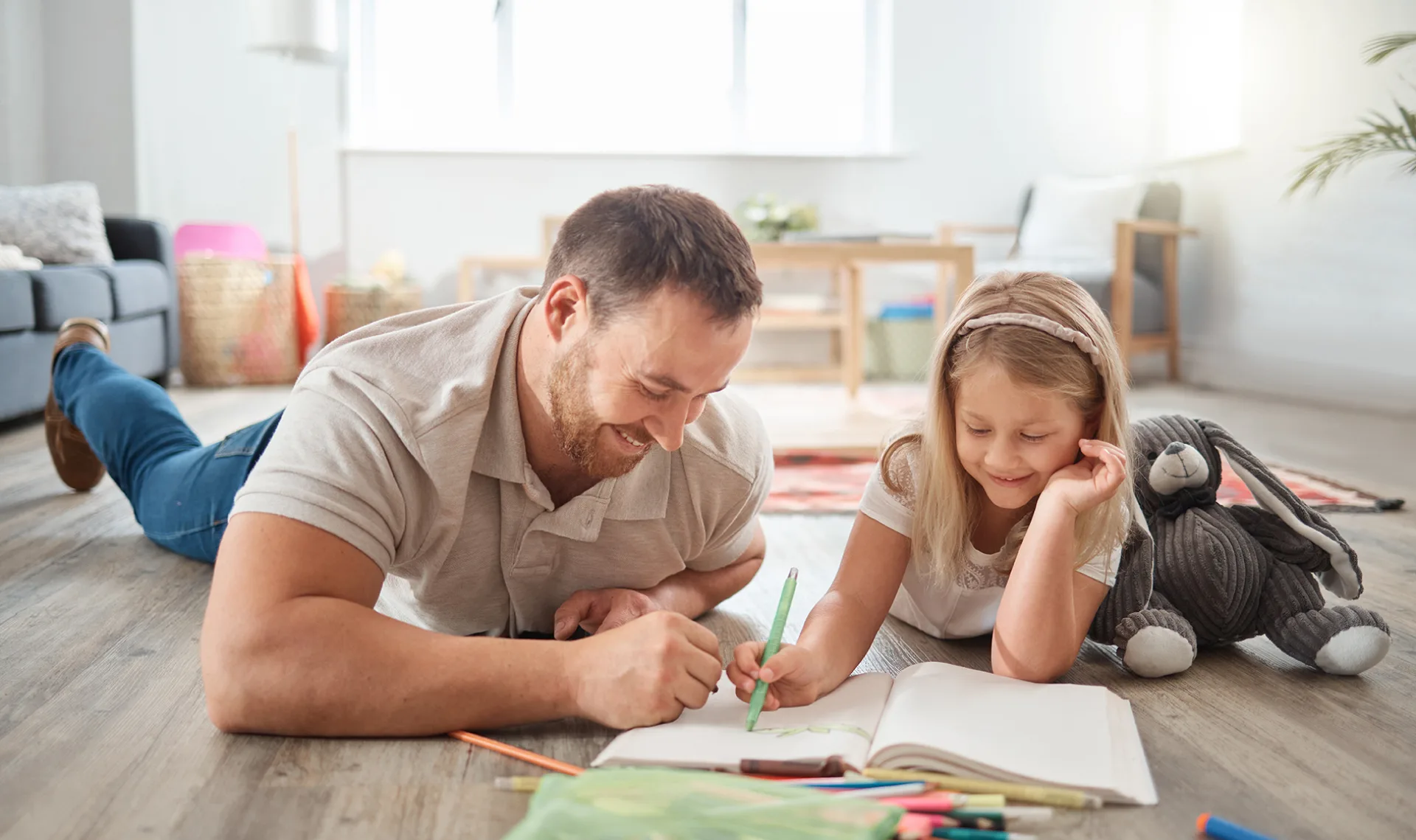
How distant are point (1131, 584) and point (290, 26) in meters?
4.72

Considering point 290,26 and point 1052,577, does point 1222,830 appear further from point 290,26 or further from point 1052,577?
point 290,26

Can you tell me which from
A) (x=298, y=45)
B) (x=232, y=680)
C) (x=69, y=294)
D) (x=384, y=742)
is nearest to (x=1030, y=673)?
(x=384, y=742)

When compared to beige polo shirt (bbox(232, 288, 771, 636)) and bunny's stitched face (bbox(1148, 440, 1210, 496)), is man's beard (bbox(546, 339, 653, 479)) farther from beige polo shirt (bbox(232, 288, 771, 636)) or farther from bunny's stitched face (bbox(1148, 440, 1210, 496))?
bunny's stitched face (bbox(1148, 440, 1210, 496))

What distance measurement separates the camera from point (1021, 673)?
1238 mm

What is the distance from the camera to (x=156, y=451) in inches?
75.3

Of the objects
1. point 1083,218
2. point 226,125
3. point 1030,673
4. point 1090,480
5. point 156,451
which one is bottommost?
point 1030,673

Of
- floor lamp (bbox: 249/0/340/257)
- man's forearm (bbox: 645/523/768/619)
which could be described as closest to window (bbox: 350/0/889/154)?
floor lamp (bbox: 249/0/340/257)

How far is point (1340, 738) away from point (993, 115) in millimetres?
5064

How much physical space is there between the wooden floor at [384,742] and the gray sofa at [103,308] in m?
1.72

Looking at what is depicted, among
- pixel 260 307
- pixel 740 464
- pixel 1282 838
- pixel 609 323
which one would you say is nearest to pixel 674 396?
pixel 609 323

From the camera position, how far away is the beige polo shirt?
106 centimetres

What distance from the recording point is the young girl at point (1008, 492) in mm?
1202

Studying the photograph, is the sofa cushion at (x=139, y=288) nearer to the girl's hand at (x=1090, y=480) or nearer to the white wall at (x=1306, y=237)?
the girl's hand at (x=1090, y=480)

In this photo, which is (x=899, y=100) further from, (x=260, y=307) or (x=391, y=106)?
(x=260, y=307)
